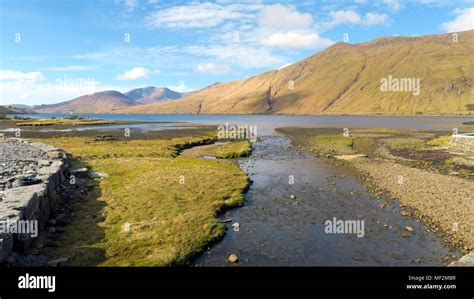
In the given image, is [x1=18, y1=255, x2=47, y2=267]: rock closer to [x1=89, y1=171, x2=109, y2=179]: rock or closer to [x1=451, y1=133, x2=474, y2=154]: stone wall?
[x1=89, y1=171, x2=109, y2=179]: rock

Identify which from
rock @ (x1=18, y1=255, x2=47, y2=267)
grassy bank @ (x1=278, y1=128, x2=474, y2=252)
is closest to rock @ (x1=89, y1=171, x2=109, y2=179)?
rock @ (x1=18, y1=255, x2=47, y2=267)

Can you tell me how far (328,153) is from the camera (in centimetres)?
6569

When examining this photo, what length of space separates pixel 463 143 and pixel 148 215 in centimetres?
6602

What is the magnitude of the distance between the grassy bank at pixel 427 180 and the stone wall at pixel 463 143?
1.60 m

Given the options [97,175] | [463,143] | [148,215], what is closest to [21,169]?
[97,175]

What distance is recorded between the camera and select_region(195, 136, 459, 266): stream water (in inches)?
783

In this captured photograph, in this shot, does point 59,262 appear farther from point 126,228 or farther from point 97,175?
point 97,175

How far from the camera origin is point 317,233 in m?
24.0

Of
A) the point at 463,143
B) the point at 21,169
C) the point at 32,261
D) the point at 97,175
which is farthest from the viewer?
the point at 463,143

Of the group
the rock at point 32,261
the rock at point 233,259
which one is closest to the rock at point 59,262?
the rock at point 32,261

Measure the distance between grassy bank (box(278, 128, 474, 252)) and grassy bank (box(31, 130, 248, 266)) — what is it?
16292 mm

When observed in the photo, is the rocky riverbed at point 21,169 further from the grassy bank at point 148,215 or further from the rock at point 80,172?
the grassy bank at point 148,215
